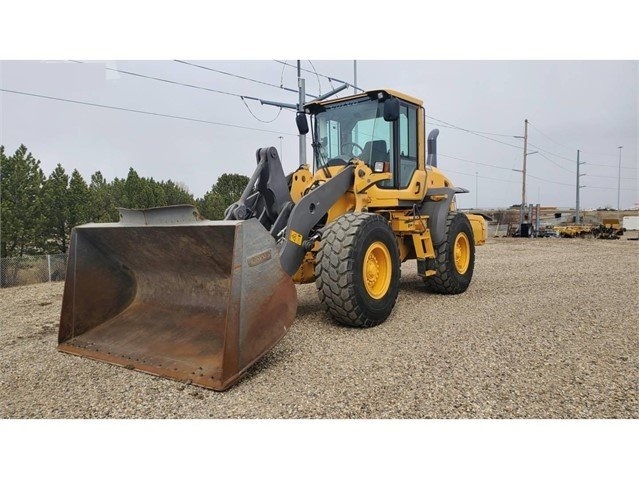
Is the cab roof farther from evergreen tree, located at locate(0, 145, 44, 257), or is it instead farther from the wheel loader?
evergreen tree, located at locate(0, 145, 44, 257)

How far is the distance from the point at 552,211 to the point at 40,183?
34.9m

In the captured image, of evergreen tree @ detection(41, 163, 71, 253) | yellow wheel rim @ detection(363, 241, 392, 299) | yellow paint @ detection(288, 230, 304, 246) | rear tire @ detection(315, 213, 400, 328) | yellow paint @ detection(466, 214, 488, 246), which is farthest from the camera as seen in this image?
evergreen tree @ detection(41, 163, 71, 253)

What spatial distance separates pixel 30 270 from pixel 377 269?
9645mm

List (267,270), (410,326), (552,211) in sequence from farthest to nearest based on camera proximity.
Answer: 1. (552,211)
2. (410,326)
3. (267,270)

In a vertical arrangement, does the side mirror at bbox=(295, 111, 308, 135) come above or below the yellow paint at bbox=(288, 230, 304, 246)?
above

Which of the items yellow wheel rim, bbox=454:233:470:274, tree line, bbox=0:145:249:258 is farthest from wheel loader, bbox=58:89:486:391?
tree line, bbox=0:145:249:258

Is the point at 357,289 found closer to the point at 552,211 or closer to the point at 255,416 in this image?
the point at 255,416

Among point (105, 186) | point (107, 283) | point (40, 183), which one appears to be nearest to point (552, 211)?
point (105, 186)

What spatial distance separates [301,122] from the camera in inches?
237

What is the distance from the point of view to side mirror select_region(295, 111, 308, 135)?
6020mm

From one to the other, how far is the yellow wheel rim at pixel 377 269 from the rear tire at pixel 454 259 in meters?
1.63

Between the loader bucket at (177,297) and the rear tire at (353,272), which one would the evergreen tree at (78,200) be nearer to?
the loader bucket at (177,297)

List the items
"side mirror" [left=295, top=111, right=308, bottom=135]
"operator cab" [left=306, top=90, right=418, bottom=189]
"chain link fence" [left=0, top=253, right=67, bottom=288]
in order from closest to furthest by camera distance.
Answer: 1. "operator cab" [left=306, top=90, right=418, bottom=189]
2. "side mirror" [left=295, top=111, right=308, bottom=135]
3. "chain link fence" [left=0, top=253, right=67, bottom=288]

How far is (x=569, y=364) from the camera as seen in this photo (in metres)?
3.38
